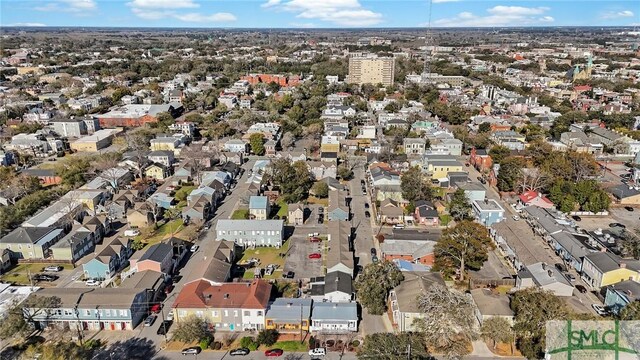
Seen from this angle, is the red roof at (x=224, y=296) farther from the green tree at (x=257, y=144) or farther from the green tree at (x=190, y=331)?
the green tree at (x=257, y=144)

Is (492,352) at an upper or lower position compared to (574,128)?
lower

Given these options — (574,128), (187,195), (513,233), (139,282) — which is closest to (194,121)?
(187,195)

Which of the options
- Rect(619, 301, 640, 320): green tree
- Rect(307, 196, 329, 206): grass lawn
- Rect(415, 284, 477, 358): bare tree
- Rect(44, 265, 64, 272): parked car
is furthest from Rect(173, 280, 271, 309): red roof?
Rect(619, 301, 640, 320): green tree

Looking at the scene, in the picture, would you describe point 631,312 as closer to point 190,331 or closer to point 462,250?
point 462,250

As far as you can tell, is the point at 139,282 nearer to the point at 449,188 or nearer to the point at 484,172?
the point at 449,188

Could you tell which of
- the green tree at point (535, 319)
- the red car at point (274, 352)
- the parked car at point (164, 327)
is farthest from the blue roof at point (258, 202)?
the green tree at point (535, 319)

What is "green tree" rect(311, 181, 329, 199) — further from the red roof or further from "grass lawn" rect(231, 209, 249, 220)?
the red roof
